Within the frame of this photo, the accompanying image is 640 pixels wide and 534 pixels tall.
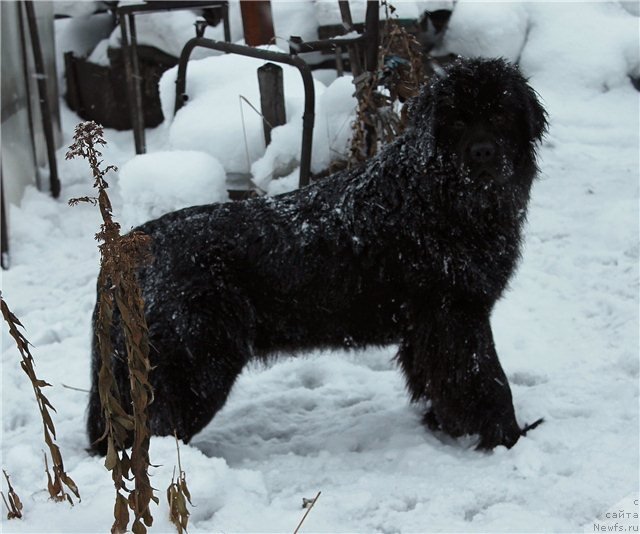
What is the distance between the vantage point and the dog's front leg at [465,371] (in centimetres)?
343

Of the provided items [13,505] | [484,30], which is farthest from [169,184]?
[484,30]

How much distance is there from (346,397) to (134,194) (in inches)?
84.9

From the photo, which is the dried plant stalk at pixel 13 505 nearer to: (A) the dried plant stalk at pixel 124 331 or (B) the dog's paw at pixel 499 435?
(A) the dried plant stalk at pixel 124 331

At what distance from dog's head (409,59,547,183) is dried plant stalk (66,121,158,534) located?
1.57 meters

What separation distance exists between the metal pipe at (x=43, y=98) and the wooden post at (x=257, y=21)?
177 cm

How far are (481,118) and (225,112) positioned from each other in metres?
2.86

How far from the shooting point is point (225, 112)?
5.74 meters

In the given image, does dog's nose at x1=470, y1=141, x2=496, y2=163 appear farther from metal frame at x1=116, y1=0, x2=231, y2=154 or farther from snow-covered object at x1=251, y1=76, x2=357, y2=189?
metal frame at x1=116, y1=0, x2=231, y2=154

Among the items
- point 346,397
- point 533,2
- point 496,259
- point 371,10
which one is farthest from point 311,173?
point 533,2

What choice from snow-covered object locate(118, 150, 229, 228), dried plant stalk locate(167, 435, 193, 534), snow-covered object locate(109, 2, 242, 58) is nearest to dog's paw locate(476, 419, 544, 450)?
dried plant stalk locate(167, 435, 193, 534)

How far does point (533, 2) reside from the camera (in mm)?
8438

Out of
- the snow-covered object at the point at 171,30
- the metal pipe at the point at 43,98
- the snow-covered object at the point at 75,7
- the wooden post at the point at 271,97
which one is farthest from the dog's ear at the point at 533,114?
the snow-covered object at the point at 75,7

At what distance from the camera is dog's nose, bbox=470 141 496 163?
3176 millimetres

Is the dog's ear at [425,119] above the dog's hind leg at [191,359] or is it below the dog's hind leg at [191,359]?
above
